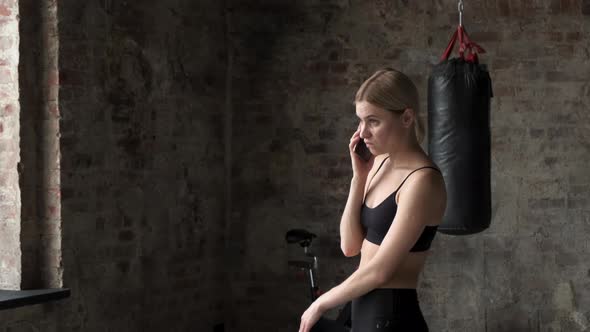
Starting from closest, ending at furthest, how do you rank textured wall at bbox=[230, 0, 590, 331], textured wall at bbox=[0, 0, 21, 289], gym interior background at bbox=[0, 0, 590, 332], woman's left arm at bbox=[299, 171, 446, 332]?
1. woman's left arm at bbox=[299, 171, 446, 332]
2. textured wall at bbox=[0, 0, 21, 289]
3. gym interior background at bbox=[0, 0, 590, 332]
4. textured wall at bbox=[230, 0, 590, 331]

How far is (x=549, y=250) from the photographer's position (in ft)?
17.6

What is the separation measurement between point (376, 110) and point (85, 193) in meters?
2.34

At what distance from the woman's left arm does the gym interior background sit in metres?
2.36

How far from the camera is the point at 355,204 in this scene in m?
2.70

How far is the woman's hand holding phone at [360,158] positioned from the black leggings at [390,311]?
405mm

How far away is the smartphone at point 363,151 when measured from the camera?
2736mm

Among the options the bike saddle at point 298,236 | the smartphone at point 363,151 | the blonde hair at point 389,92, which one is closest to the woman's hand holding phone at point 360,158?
the smartphone at point 363,151

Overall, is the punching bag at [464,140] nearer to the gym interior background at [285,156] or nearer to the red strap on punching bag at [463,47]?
the red strap on punching bag at [463,47]

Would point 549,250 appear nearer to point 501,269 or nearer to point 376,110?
point 501,269

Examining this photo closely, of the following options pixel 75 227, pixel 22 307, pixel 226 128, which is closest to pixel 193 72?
pixel 226 128

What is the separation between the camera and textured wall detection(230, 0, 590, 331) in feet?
17.6

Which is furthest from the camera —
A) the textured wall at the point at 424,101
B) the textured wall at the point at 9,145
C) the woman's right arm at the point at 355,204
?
the textured wall at the point at 424,101

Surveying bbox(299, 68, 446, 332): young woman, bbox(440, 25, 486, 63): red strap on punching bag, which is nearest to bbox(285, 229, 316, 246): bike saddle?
bbox(440, 25, 486, 63): red strap on punching bag

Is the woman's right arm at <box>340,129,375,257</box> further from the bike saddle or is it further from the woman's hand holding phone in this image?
the bike saddle
